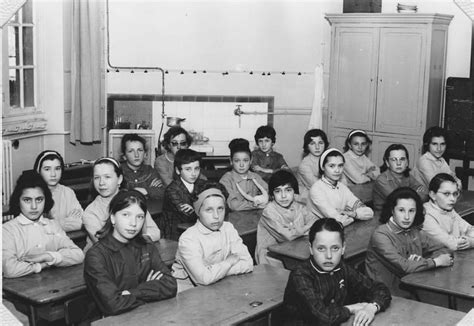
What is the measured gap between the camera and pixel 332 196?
549 cm

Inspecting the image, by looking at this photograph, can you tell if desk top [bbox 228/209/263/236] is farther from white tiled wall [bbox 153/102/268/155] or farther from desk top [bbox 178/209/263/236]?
white tiled wall [bbox 153/102/268/155]

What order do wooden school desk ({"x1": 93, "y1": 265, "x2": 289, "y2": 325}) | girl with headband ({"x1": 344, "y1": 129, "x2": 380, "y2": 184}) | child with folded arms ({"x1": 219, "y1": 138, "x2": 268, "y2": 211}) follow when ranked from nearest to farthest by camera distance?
1. wooden school desk ({"x1": 93, "y1": 265, "x2": 289, "y2": 325})
2. child with folded arms ({"x1": 219, "y1": 138, "x2": 268, "y2": 211})
3. girl with headband ({"x1": 344, "y1": 129, "x2": 380, "y2": 184})

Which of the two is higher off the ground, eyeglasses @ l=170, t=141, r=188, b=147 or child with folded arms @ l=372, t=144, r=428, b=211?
eyeglasses @ l=170, t=141, r=188, b=147

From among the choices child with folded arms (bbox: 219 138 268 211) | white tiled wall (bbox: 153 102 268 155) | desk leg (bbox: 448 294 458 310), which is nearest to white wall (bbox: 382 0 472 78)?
white tiled wall (bbox: 153 102 268 155)

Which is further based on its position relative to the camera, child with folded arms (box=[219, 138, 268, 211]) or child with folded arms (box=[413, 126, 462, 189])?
child with folded arms (box=[413, 126, 462, 189])

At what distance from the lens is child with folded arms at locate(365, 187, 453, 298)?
13.7ft

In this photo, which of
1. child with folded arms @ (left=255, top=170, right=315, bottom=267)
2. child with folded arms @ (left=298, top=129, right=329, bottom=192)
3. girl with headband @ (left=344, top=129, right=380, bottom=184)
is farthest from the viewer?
girl with headband @ (left=344, top=129, right=380, bottom=184)

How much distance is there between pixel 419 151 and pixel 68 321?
5.55m

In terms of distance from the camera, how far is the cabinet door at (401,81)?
8.10 m

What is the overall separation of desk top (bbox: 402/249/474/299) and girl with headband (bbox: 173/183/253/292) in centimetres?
90

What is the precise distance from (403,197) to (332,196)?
4.01ft

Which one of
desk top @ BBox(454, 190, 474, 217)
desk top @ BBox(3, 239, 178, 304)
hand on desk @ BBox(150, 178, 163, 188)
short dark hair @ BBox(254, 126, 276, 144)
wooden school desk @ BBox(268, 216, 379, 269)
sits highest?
short dark hair @ BBox(254, 126, 276, 144)

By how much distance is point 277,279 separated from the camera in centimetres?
374

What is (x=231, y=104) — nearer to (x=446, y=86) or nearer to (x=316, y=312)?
(x=446, y=86)
